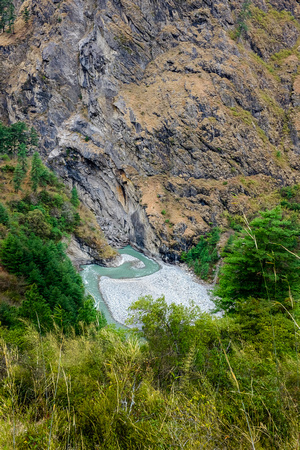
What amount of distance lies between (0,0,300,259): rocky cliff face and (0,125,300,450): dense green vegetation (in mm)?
17486

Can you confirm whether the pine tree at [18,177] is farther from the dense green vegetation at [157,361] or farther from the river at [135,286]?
the river at [135,286]

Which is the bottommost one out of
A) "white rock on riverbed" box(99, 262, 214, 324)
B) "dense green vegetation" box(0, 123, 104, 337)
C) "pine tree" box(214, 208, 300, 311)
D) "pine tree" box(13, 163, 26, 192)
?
"white rock on riverbed" box(99, 262, 214, 324)

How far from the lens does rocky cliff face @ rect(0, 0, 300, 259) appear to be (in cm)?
3512

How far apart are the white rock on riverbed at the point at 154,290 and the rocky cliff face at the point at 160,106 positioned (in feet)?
20.1

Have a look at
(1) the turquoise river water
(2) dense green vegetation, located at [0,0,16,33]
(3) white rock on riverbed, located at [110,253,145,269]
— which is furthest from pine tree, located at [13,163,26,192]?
(2) dense green vegetation, located at [0,0,16,33]

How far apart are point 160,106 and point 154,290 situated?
94.7 ft

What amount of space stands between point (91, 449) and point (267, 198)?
36.9 m

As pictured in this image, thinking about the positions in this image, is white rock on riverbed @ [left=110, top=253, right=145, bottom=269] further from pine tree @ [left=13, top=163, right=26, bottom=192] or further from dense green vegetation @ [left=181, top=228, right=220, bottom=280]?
pine tree @ [left=13, top=163, right=26, bottom=192]

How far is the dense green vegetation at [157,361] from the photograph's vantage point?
178 cm

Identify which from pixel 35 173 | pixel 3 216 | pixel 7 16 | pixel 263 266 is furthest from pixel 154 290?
pixel 7 16

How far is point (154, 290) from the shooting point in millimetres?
22750

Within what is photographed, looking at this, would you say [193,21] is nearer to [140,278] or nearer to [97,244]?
[97,244]

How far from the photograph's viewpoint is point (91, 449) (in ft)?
6.54

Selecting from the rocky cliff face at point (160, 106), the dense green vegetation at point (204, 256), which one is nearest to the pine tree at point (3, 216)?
the rocky cliff face at point (160, 106)
